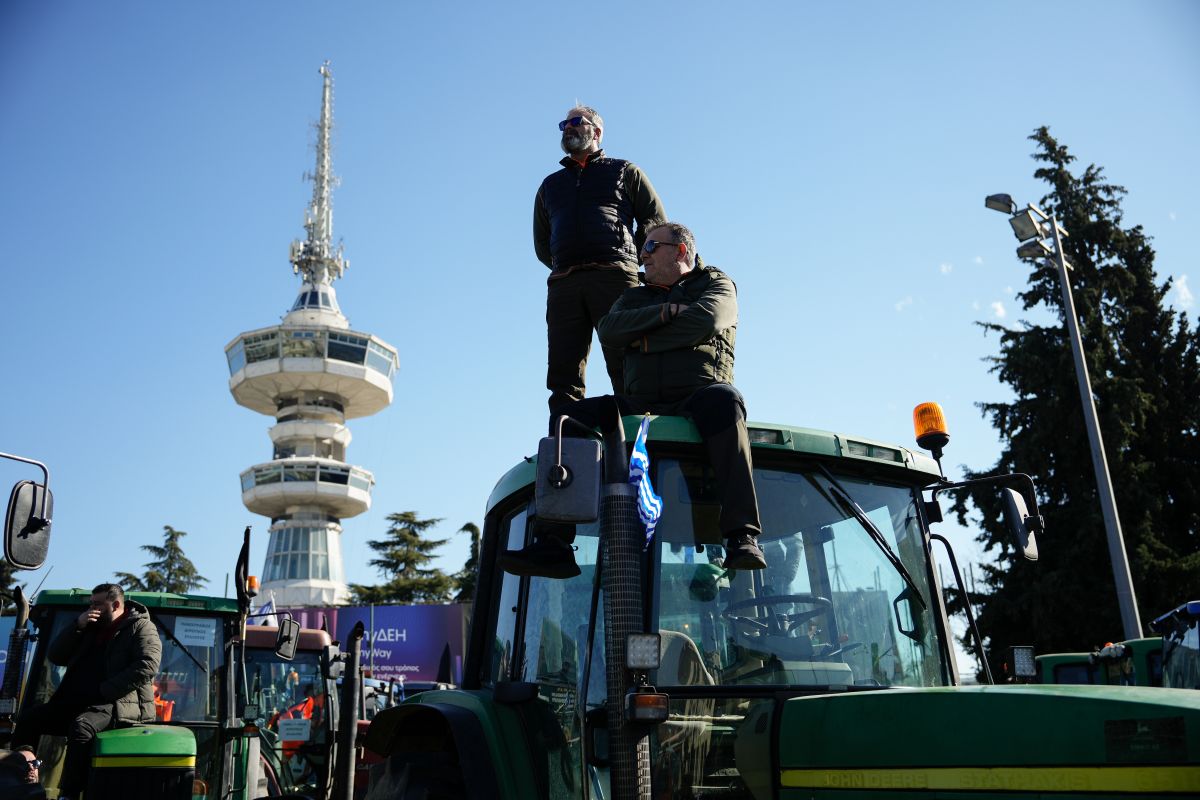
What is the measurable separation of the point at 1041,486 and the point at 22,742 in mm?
24126

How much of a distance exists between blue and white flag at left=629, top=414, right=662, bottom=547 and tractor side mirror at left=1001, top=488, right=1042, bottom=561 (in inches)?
57.0

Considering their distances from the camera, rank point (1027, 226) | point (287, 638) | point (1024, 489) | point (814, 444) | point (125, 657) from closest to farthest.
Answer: point (814, 444) → point (1024, 489) → point (125, 657) → point (287, 638) → point (1027, 226)

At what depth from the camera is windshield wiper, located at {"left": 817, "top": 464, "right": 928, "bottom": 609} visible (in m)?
3.78

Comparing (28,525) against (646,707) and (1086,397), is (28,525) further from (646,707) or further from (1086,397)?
(1086,397)

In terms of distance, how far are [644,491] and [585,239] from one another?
244 centimetres

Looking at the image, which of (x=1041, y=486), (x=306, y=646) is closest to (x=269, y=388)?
(x=1041, y=486)

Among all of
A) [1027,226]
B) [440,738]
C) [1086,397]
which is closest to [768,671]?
[440,738]

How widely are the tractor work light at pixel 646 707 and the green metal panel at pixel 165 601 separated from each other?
20.1 ft

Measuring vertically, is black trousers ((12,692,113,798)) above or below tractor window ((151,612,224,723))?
below

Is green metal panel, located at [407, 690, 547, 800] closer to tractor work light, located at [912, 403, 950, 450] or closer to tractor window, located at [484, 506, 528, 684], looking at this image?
tractor window, located at [484, 506, 528, 684]

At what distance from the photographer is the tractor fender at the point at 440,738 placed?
381 centimetres

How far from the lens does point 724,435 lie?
3551 millimetres

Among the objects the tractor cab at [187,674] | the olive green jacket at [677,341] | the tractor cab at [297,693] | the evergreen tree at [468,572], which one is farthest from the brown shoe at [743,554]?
the evergreen tree at [468,572]

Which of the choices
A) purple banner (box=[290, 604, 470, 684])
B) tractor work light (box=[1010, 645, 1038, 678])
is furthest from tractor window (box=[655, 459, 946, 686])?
purple banner (box=[290, 604, 470, 684])
